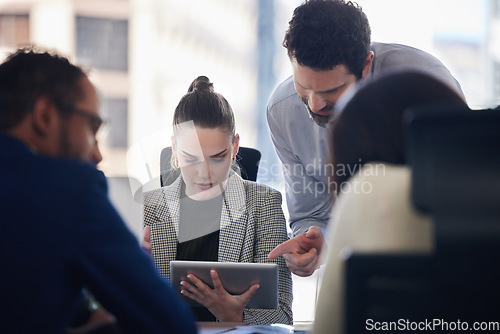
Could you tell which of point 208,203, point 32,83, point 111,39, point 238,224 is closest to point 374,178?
point 32,83

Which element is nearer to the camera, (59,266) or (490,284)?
(490,284)

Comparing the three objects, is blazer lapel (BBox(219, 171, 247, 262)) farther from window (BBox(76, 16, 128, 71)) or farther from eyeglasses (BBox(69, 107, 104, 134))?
window (BBox(76, 16, 128, 71))

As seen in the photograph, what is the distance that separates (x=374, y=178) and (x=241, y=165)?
1.56 m

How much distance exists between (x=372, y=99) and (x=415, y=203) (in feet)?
0.90

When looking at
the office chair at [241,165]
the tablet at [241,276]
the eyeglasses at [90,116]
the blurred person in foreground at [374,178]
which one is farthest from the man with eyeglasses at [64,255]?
the office chair at [241,165]

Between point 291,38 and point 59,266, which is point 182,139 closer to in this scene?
point 291,38

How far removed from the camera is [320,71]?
194 centimetres

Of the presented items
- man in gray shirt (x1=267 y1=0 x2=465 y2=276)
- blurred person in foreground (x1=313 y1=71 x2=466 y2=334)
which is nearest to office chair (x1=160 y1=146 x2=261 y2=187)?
man in gray shirt (x1=267 y1=0 x2=465 y2=276)

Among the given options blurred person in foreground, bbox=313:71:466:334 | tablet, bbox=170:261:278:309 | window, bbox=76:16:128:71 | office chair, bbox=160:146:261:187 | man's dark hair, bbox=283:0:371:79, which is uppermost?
window, bbox=76:16:128:71

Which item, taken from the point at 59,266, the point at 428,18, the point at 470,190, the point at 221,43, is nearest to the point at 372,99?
the point at 470,190

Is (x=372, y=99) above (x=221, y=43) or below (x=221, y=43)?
below

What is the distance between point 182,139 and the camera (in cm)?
215

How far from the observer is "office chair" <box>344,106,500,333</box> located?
1.89ft

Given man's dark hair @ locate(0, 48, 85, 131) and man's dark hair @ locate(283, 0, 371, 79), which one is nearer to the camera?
man's dark hair @ locate(0, 48, 85, 131)
